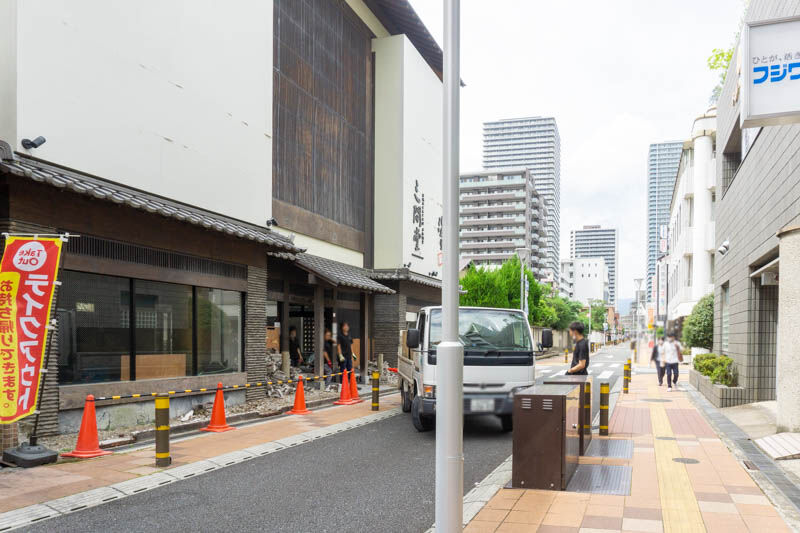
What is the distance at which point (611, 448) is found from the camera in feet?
33.6

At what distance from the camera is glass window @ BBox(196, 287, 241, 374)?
14586 mm

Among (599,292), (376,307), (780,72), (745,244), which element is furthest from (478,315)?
(599,292)

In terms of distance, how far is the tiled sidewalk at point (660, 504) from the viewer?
591 cm

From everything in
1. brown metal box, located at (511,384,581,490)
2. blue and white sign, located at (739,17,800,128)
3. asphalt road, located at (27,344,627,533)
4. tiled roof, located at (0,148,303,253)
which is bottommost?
asphalt road, located at (27,344,627,533)

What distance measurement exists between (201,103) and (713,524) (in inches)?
507

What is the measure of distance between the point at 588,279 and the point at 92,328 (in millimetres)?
182933

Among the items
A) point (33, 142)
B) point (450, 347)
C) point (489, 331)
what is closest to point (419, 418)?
point (489, 331)

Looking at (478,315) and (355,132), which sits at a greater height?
(355,132)

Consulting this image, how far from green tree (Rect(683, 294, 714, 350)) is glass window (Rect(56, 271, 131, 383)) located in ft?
91.2

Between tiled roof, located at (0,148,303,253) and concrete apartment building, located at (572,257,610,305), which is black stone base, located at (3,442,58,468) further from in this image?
concrete apartment building, located at (572,257,610,305)

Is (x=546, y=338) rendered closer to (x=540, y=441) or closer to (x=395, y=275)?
(x=540, y=441)

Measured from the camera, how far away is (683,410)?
15.4 m

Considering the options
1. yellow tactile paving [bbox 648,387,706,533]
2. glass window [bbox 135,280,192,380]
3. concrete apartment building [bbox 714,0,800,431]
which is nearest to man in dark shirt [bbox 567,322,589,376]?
yellow tactile paving [bbox 648,387,706,533]

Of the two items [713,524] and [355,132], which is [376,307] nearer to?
[355,132]
